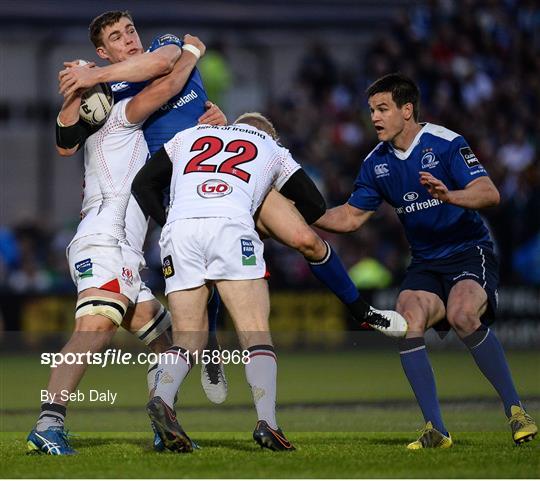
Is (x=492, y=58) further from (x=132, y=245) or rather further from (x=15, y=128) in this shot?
(x=132, y=245)

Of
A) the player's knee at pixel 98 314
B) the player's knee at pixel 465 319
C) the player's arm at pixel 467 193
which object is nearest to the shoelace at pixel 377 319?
the player's knee at pixel 465 319

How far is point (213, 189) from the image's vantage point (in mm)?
7711

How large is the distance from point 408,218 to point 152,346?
6.38 feet

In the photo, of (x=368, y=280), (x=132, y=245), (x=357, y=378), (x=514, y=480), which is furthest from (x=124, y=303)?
(x=368, y=280)

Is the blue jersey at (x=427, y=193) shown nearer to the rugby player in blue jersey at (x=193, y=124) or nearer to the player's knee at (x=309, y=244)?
the rugby player in blue jersey at (x=193, y=124)

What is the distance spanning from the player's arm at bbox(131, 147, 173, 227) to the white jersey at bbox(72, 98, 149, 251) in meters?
0.19

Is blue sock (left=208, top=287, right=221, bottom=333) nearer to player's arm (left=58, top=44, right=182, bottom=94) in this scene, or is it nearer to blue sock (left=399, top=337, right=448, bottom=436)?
blue sock (left=399, top=337, right=448, bottom=436)

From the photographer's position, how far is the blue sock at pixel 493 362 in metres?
8.43

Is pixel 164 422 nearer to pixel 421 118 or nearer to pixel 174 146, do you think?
pixel 174 146

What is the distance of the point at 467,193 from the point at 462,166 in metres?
0.39

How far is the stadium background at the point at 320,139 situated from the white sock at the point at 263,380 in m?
4.56

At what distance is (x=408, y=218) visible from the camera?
884 cm

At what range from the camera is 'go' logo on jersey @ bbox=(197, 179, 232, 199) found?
25.2 feet

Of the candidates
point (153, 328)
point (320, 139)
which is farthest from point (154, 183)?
point (320, 139)
